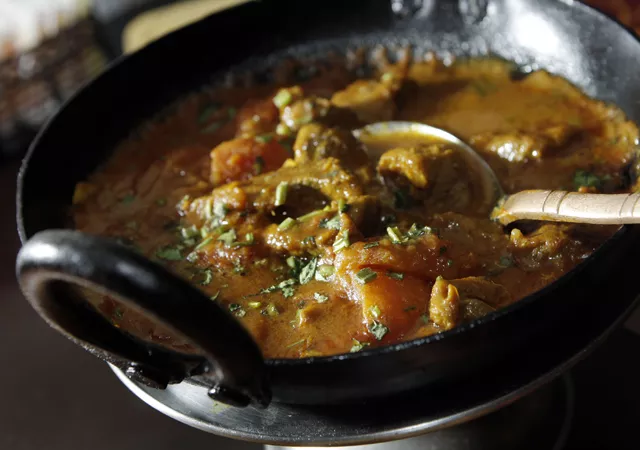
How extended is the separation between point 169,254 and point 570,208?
1.14 m

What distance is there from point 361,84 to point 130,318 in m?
1.29

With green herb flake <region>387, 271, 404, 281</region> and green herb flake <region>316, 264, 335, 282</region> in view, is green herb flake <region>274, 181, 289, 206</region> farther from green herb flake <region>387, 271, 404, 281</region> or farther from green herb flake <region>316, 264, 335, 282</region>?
green herb flake <region>387, 271, 404, 281</region>

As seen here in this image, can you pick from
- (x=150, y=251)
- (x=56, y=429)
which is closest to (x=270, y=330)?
(x=150, y=251)

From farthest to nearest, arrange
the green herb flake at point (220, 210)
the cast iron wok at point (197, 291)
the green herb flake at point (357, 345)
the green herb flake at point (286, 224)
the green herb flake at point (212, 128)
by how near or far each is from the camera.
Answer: the green herb flake at point (212, 128) < the green herb flake at point (220, 210) < the green herb flake at point (286, 224) < the green herb flake at point (357, 345) < the cast iron wok at point (197, 291)

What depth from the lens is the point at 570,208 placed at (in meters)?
1.65

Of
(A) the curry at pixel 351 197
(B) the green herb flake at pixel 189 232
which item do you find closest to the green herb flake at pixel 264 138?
(A) the curry at pixel 351 197

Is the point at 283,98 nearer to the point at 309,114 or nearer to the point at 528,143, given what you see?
the point at 309,114

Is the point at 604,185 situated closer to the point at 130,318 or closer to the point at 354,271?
the point at 354,271

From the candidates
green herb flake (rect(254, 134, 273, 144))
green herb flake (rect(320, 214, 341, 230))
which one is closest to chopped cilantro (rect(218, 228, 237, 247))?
green herb flake (rect(320, 214, 341, 230))

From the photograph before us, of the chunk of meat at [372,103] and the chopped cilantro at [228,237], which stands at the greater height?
the chunk of meat at [372,103]

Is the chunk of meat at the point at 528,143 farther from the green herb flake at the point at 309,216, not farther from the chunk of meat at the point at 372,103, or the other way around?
the green herb flake at the point at 309,216

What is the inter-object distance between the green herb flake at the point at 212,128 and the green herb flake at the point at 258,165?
0.35 m

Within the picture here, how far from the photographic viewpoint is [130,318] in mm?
1840

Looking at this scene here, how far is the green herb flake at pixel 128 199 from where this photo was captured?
233cm
